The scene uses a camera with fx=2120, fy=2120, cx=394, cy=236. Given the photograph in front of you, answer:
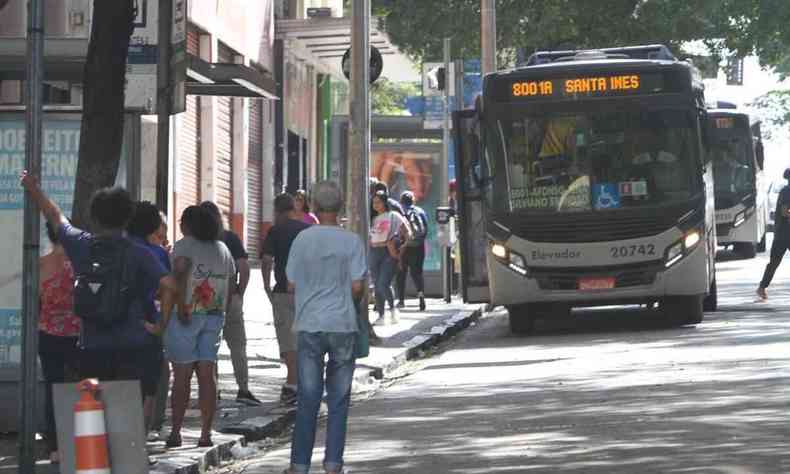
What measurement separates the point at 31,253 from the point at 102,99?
116 inches

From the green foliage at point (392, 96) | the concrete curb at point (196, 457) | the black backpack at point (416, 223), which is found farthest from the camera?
the green foliage at point (392, 96)

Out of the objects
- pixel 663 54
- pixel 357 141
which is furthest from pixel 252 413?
pixel 663 54

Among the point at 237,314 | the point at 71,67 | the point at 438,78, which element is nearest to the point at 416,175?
the point at 438,78

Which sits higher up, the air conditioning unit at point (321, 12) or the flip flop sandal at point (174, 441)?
the air conditioning unit at point (321, 12)

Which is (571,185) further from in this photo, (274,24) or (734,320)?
(274,24)

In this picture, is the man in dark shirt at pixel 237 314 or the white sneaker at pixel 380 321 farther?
the white sneaker at pixel 380 321

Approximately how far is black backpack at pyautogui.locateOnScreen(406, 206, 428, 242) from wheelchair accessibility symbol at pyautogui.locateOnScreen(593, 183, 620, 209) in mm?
5574

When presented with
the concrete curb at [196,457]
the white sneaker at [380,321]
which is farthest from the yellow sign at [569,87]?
the concrete curb at [196,457]

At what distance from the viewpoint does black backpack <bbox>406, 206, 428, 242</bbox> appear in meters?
28.9

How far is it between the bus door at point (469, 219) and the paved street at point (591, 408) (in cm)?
172

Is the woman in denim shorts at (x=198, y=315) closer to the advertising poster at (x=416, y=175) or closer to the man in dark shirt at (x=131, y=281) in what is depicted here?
the man in dark shirt at (x=131, y=281)

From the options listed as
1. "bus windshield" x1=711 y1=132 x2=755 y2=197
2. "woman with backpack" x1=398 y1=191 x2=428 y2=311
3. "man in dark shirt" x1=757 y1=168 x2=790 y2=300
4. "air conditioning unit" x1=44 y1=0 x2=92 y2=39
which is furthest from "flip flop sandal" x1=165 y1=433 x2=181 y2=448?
"bus windshield" x1=711 y1=132 x2=755 y2=197

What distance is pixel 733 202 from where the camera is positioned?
1731 inches

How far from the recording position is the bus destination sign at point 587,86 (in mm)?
23750
